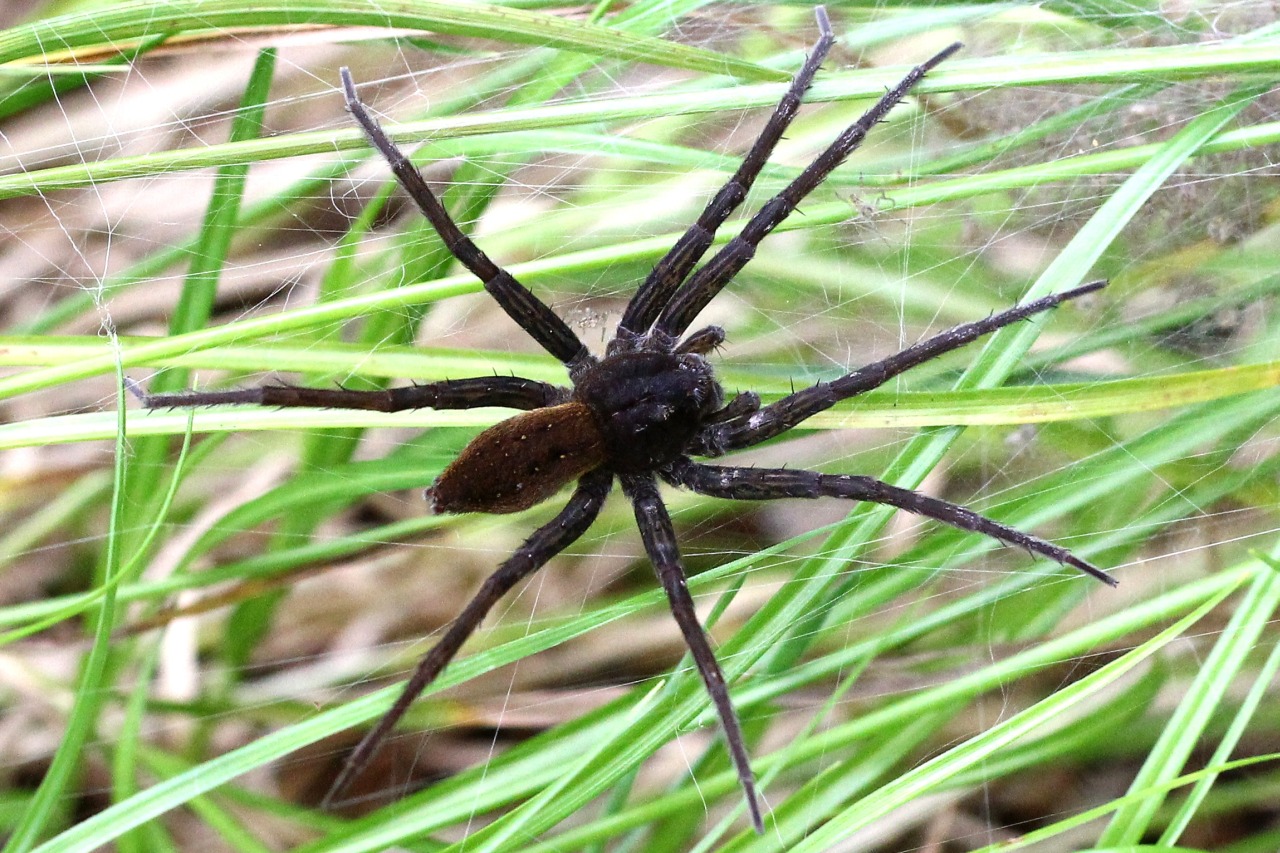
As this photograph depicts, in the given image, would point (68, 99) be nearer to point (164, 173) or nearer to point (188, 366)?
point (164, 173)

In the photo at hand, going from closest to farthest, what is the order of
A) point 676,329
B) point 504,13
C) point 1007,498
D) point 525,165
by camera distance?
point 504,13
point 1007,498
point 525,165
point 676,329

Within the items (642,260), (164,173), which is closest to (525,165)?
(642,260)

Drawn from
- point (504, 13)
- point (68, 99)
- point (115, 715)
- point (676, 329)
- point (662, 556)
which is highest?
point (68, 99)

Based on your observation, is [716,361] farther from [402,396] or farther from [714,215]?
[402,396]

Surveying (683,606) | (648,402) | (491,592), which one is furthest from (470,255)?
(683,606)

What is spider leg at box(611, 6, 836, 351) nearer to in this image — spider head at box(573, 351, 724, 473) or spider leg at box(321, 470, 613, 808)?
spider head at box(573, 351, 724, 473)

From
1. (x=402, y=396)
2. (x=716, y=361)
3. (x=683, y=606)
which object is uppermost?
(x=716, y=361)
